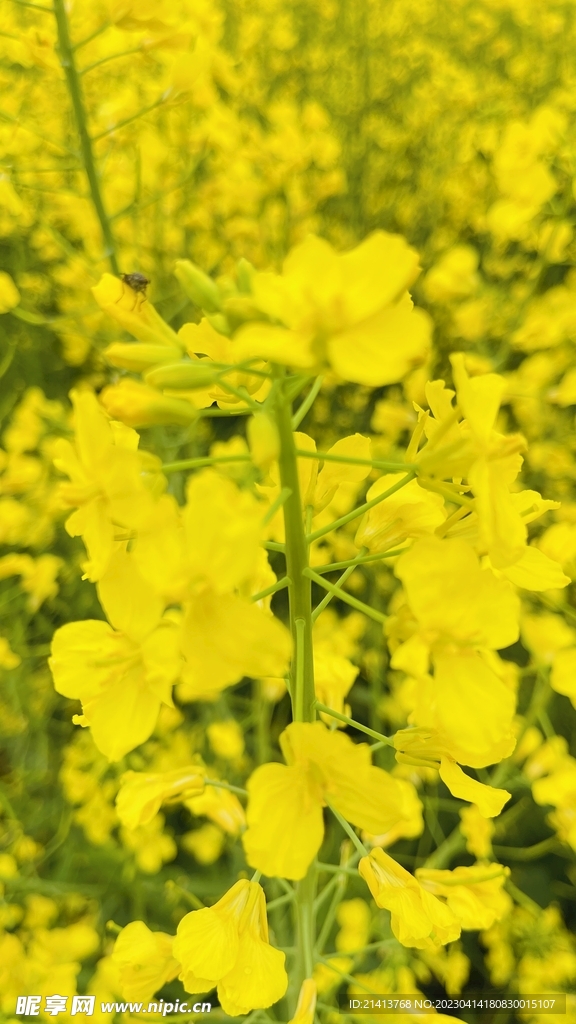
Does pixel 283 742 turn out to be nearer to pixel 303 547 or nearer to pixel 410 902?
pixel 303 547

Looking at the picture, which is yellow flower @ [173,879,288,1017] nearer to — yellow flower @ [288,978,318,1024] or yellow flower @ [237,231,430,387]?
yellow flower @ [288,978,318,1024]

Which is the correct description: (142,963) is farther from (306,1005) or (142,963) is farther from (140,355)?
(140,355)

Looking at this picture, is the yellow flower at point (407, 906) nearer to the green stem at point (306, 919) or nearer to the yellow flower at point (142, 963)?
the green stem at point (306, 919)

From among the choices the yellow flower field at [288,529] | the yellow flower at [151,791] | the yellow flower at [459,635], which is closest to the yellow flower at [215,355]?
the yellow flower field at [288,529]

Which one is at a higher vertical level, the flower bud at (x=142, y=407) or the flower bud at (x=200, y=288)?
the flower bud at (x=200, y=288)

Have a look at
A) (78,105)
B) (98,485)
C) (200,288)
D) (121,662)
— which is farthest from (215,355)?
(78,105)
